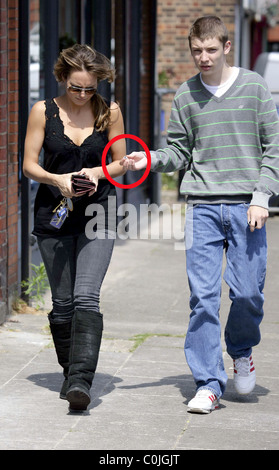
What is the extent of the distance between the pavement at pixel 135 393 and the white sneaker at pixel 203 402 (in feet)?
0.12

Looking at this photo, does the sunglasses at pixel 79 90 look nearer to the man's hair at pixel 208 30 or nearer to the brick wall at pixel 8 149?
the man's hair at pixel 208 30

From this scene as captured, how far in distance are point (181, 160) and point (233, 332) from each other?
0.92 metres

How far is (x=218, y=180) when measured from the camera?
4836 mm

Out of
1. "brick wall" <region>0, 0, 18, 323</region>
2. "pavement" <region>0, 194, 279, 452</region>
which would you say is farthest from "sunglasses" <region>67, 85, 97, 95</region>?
"brick wall" <region>0, 0, 18, 323</region>

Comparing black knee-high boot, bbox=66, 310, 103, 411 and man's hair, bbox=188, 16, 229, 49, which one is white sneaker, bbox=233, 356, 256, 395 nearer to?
black knee-high boot, bbox=66, 310, 103, 411

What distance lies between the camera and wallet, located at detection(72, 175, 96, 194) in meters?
4.65

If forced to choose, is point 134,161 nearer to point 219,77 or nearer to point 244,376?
point 219,77

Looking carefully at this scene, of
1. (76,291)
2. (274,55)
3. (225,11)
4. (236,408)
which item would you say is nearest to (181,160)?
(76,291)

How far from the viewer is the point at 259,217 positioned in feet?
15.5

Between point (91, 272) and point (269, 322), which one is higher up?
point (91, 272)

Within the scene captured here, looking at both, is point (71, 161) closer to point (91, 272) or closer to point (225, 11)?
point (91, 272)

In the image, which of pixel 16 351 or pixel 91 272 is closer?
pixel 91 272

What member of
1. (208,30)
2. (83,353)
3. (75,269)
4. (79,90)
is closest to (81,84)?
(79,90)

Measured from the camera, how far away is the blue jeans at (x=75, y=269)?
15.8ft
